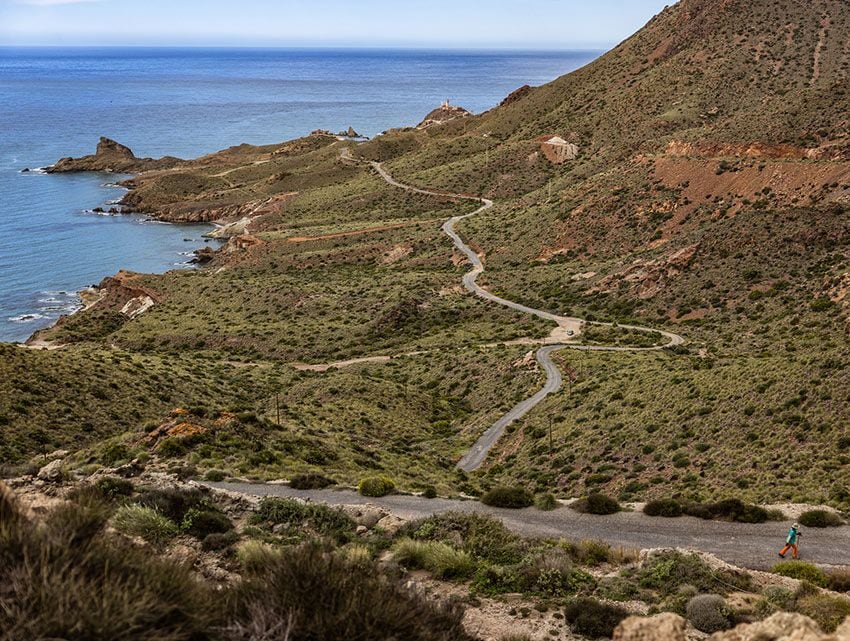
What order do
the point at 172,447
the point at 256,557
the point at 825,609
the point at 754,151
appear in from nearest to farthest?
1. the point at 256,557
2. the point at 825,609
3. the point at 172,447
4. the point at 754,151

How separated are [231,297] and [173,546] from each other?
5251 cm

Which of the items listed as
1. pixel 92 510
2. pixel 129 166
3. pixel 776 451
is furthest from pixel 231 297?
pixel 129 166

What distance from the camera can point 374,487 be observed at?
20.5 m

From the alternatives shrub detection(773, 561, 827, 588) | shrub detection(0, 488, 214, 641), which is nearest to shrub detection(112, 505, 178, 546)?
shrub detection(0, 488, 214, 641)

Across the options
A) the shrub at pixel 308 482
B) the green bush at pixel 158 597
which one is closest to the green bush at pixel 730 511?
the shrub at pixel 308 482

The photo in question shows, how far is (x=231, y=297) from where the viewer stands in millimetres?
64125

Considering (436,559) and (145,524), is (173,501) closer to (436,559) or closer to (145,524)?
(145,524)

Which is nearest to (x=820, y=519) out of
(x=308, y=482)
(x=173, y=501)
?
(x=308, y=482)

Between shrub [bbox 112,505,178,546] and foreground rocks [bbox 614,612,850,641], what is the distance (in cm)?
961

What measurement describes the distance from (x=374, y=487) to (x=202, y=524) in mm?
6497

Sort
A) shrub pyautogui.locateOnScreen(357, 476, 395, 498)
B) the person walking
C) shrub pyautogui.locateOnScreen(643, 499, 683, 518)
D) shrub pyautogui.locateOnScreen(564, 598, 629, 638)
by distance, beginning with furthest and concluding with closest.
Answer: shrub pyautogui.locateOnScreen(357, 476, 395, 498) → shrub pyautogui.locateOnScreen(643, 499, 683, 518) → the person walking → shrub pyautogui.locateOnScreen(564, 598, 629, 638)

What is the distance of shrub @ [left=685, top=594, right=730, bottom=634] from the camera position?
11625 mm

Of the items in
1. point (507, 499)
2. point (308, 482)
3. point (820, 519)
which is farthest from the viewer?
point (308, 482)

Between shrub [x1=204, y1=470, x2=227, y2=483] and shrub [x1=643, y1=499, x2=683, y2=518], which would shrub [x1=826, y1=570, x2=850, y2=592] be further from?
shrub [x1=204, y1=470, x2=227, y2=483]
